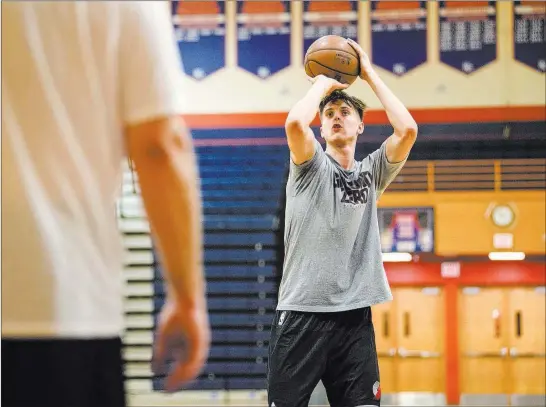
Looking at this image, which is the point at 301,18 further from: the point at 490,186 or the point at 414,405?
the point at 414,405

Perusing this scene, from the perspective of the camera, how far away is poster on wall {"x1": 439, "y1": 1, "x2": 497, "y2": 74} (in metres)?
6.69

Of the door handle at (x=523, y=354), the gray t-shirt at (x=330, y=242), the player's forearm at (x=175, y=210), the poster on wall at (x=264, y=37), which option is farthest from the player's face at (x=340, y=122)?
the door handle at (x=523, y=354)

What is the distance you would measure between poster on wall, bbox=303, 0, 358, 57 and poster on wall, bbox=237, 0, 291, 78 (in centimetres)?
18

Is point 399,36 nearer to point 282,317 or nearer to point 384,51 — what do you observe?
point 384,51

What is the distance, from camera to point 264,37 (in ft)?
22.4

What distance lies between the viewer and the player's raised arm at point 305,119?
9.00ft

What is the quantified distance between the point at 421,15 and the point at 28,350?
6126 mm

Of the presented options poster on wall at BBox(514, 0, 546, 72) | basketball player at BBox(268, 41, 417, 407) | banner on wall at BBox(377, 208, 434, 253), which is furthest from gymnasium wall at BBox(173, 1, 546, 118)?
basketball player at BBox(268, 41, 417, 407)

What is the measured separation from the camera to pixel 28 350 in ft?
3.76

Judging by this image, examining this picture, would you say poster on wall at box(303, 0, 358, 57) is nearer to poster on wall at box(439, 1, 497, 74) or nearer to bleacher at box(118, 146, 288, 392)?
poster on wall at box(439, 1, 497, 74)

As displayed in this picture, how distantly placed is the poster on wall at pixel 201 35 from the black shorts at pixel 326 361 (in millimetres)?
4351

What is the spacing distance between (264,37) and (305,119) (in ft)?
13.9

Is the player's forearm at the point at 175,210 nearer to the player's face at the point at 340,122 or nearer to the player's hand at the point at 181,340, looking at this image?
the player's hand at the point at 181,340

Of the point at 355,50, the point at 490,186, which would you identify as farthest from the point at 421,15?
the point at 355,50
